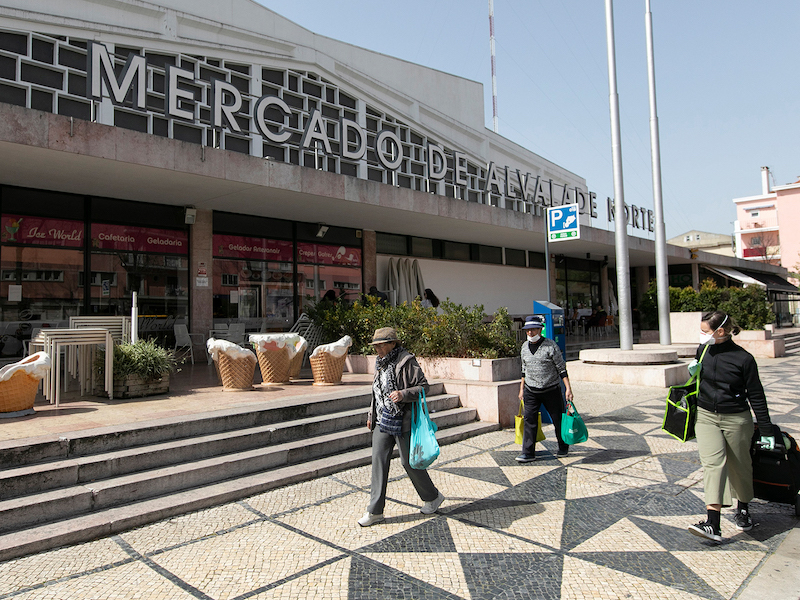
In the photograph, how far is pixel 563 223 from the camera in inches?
399

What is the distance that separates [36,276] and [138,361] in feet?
14.2

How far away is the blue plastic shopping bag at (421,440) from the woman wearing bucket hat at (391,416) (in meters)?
0.06

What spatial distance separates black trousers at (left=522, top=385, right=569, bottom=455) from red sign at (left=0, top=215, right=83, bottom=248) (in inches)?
345

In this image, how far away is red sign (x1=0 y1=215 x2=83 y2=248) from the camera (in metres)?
9.61

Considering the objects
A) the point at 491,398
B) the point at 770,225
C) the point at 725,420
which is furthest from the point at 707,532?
the point at 770,225

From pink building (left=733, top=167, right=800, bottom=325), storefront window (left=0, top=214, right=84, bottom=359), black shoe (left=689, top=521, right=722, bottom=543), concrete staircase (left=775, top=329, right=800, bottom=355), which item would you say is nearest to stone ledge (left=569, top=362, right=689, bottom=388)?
black shoe (left=689, top=521, right=722, bottom=543)

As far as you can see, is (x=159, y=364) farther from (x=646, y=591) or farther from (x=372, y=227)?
(x=372, y=227)

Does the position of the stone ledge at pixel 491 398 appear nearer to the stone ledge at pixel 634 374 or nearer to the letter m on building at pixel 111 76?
the stone ledge at pixel 634 374

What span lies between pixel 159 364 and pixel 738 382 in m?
6.39

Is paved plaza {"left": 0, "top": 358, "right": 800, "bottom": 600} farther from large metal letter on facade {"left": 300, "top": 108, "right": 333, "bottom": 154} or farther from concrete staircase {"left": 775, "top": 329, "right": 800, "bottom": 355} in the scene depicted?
concrete staircase {"left": 775, "top": 329, "right": 800, "bottom": 355}

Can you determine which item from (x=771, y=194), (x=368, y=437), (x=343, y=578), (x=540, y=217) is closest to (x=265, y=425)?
(x=368, y=437)

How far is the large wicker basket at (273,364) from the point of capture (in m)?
8.30

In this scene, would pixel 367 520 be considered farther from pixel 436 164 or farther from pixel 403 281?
pixel 403 281

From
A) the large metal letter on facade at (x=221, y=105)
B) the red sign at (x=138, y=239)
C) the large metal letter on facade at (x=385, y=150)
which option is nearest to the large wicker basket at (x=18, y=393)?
the red sign at (x=138, y=239)
